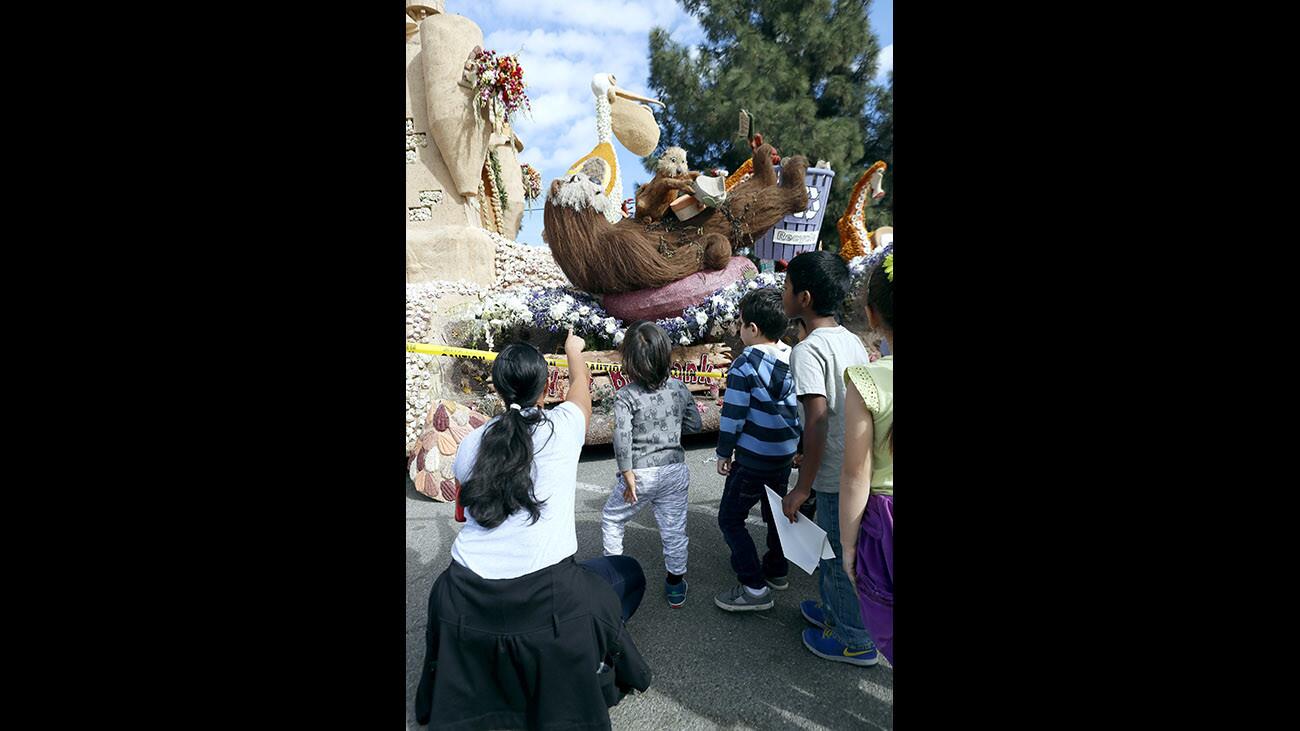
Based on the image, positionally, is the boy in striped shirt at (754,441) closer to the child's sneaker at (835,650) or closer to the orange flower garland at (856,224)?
the child's sneaker at (835,650)

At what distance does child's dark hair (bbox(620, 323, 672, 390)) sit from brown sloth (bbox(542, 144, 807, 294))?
3.52 metres

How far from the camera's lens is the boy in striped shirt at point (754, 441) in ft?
8.91

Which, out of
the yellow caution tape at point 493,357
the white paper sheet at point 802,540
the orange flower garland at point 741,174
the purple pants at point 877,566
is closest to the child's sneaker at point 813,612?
the white paper sheet at point 802,540

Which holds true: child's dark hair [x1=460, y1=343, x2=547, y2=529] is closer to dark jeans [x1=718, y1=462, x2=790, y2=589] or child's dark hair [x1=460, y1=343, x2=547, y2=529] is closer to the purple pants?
the purple pants

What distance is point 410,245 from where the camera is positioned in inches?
331

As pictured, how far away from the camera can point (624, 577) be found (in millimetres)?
2367

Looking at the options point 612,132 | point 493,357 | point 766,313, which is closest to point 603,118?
point 612,132

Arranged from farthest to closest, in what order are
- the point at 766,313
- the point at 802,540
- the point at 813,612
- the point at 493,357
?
the point at 493,357 < the point at 766,313 < the point at 813,612 < the point at 802,540

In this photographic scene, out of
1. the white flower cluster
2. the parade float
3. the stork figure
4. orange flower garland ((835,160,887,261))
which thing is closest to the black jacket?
the parade float

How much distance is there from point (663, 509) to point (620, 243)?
13.1 feet

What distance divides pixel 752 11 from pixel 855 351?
56.4ft

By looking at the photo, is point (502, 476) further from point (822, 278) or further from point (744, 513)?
point (822, 278)

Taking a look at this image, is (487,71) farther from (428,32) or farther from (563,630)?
(563,630)

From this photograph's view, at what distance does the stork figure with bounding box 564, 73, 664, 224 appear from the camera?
9.32 meters
